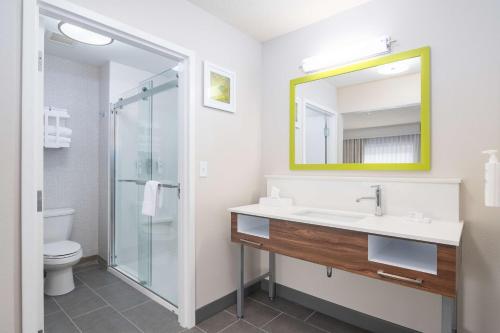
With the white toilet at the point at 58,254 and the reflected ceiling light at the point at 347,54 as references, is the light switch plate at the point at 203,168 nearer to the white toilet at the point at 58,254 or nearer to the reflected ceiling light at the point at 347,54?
the reflected ceiling light at the point at 347,54

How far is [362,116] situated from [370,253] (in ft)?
3.35

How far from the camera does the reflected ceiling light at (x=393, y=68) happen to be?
1777 millimetres

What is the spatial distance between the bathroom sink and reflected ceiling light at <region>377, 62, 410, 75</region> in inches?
39.6

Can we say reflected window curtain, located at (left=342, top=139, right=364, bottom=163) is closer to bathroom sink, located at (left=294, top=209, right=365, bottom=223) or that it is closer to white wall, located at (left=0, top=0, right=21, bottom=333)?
bathroom sink, located at (left=294, top=209, right=365, bottom=223)

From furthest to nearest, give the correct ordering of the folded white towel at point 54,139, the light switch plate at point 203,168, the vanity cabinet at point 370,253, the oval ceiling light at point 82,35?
the folded white towel at point 54,139, the oval ceiling light at point 82,35, the light switch plate at point 203,168, the vanity cabinet at point 370,253

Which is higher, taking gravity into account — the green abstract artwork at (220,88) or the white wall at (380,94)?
the green abstract artwork at (220,88)

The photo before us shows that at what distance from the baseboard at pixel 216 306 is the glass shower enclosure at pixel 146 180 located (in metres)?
0.30

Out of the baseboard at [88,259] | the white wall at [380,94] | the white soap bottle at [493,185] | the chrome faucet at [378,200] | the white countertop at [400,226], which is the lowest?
the baseboard at [88,259]

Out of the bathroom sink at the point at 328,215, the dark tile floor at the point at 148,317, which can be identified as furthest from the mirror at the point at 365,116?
the dark tile floor at the point at 148,317

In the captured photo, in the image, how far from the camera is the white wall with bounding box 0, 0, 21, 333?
1230 millimetres

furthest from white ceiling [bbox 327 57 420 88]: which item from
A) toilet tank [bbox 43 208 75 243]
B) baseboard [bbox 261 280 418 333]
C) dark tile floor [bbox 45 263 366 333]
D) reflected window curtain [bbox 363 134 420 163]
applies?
toilet tank [bbox 43 208 75 243]

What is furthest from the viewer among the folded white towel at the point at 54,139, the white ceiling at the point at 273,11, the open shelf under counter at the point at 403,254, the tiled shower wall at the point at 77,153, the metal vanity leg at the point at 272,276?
the tiled shower wall at the point at 77,153

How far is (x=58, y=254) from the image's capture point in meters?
2.37

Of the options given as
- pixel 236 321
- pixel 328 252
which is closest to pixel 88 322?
pixel 236 321
